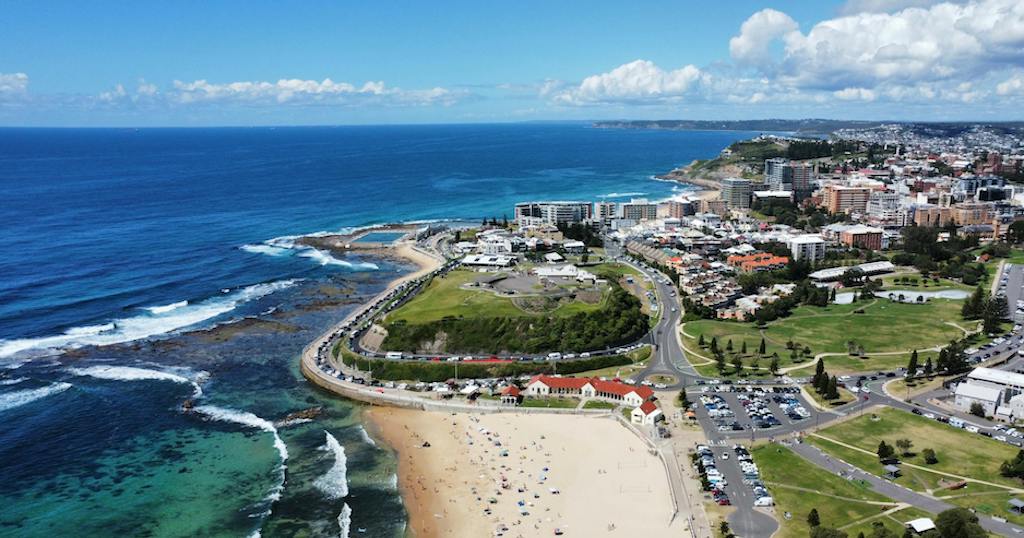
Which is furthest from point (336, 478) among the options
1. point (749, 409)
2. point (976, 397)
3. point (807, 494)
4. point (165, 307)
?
point (165, 307)

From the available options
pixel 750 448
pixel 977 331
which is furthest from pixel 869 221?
pixel 750 448

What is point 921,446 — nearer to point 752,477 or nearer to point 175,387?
point 752,477

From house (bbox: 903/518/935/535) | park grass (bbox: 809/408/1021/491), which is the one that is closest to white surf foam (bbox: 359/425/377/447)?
park grass (bbox: 809/408/1021/491)

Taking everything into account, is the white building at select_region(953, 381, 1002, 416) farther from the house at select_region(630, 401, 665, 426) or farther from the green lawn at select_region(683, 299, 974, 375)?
the house at select_region(630, 401, 665, 426)

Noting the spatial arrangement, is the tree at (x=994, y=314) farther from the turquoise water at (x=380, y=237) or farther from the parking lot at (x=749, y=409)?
the turquoise water at (x=380, y=237)

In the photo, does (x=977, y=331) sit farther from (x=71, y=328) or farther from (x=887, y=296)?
(x=71, y=328)
